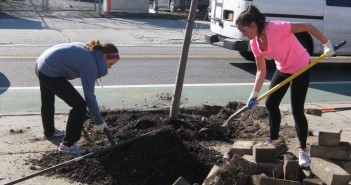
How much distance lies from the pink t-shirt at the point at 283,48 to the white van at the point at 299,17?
5.53 metres

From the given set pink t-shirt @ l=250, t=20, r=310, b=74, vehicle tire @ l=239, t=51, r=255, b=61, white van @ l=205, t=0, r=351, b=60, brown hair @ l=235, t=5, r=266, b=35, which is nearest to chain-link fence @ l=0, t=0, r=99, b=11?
vehicle tire @ l=239, t=51, r=255, b=61

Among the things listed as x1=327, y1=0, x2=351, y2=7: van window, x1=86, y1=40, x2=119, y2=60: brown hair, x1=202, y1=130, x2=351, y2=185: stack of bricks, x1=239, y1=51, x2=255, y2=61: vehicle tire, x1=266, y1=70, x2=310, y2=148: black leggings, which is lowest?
x1=239, y1=51, x2=255, y2=61: vehicle tire

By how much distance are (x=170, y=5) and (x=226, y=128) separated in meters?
20.0

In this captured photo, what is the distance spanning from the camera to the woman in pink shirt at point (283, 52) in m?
5.13

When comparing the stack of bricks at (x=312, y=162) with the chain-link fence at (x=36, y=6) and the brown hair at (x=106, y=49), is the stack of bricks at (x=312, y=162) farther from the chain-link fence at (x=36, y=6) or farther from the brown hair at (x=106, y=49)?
the chain-link fence at (x=36, y=6)

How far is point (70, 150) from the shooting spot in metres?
5.68

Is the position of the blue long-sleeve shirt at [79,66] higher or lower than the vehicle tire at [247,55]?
higher

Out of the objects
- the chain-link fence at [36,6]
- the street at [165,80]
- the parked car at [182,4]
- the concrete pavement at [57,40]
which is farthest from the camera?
the parked car at [182,4]

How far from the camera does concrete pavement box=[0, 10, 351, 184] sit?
5.84 m

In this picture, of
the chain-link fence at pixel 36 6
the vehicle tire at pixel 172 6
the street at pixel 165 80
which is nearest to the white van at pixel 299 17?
the street at pixel 165 80

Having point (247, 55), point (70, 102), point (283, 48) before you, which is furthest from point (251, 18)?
point (247, 55)

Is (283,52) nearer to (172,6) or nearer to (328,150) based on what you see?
(328,150)

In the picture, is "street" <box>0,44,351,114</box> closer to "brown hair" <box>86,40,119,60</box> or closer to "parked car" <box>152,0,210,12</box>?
"brown hair" <box>86,40,119,60</box>

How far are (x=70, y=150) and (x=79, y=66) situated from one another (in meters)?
0.91
